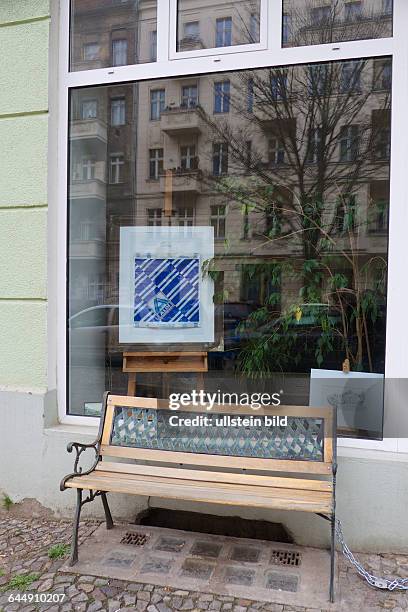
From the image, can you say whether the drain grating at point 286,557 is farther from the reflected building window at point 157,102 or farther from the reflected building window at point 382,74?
the reflected building window at point 157,102

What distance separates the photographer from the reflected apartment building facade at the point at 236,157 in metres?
3.52

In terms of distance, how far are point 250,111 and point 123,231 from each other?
1.38 m

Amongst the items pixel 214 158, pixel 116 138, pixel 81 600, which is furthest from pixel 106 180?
pixel 81 600

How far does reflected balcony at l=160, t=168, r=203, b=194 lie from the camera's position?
166 inches

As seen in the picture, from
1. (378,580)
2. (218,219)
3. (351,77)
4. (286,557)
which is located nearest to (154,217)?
(218,219)

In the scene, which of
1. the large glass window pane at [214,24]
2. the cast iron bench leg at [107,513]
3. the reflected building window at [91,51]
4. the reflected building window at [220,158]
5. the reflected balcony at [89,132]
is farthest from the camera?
the reflected building window at [220,158]

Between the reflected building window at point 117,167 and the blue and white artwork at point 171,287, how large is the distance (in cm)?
70

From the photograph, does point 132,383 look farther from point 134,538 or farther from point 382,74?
point 382,74

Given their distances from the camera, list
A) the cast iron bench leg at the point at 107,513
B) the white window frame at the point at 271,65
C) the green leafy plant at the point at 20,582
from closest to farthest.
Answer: the green leafy plant at the point at 20,582
the white window frame at the point at 271,65
the cast iron bench leg at the point at 107,513

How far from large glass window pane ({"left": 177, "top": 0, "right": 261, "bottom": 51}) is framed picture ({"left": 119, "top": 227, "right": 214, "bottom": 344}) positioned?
134 cm

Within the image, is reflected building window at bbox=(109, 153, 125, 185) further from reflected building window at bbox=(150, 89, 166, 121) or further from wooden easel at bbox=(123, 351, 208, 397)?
wooden easel at bbox=(123, 351, 208, 397)

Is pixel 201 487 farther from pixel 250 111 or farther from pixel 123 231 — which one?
pixel 250 111

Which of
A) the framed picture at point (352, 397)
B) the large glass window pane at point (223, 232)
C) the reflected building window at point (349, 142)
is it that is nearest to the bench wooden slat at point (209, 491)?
the framed picture at point (352, 397)

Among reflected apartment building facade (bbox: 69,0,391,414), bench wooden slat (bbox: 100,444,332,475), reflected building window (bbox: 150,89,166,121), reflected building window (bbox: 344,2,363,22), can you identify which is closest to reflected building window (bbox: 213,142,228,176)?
reflected apartment building facade (bbox: 69,0,391,414)
